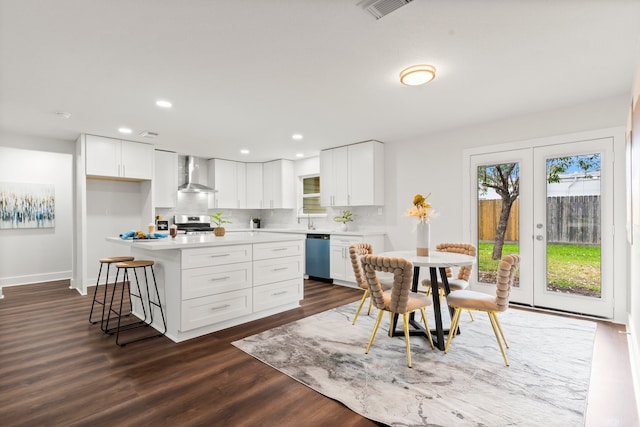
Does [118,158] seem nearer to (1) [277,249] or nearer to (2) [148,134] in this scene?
(2) [148,134]

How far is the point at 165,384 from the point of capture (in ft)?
7.10

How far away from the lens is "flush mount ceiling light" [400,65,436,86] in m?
2.69

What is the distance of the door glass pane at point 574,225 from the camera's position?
11.8 feet

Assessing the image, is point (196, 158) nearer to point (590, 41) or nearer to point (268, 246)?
point (268, 246)

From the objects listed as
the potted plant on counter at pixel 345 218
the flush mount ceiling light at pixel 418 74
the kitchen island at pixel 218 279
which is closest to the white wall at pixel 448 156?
the potted plant on counter at pixel 345 218

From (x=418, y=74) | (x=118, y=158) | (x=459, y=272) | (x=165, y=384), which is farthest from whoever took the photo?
(x=118, y=158)

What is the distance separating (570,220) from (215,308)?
404 cm

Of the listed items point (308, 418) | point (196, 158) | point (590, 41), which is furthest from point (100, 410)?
point (196, 158)

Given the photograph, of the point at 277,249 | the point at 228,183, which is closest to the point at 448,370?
the point at 277,249

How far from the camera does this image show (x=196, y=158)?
267 inches

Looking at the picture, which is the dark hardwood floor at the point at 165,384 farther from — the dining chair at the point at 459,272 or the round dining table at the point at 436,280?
the dining chair at the point at 459,272

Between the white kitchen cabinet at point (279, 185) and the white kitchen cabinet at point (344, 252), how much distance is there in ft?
6.18

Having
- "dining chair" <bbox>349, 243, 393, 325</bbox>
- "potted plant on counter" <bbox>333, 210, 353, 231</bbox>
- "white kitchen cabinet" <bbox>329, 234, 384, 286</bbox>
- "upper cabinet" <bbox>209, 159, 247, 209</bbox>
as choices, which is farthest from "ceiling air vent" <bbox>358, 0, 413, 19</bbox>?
"upper cabinet" <bbox>209, 159, 247, 209</bbox>

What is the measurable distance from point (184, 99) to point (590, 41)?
3567 millimetres
